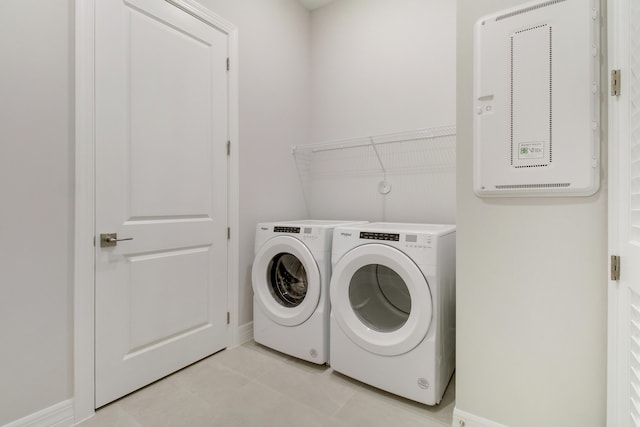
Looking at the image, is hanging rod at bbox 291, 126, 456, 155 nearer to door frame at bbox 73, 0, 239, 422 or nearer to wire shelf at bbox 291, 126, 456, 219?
wire shelf at bbox 291, 126, 456, 219

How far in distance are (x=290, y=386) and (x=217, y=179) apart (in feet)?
4.43

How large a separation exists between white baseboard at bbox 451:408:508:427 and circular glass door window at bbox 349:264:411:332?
463mm

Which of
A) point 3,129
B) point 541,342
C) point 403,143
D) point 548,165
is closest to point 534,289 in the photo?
point 541,342

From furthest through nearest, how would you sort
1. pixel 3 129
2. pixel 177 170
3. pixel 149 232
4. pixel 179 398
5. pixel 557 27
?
1. pixel 177 170
2. pixel 149 232
3. pixel 179 398
4. pixel 3 129
5. pixel 557 27

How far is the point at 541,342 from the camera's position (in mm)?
1177

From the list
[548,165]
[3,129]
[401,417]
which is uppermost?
[3,129]

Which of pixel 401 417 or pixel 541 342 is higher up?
pixel 541 342

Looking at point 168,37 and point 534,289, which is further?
point 168,37

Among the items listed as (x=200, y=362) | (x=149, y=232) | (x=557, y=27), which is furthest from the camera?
(x=200, y=362)

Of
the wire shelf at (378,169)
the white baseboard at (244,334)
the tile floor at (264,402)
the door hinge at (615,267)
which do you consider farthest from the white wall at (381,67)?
the tile floor at (264,402)

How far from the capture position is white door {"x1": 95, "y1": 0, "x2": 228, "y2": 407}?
1521mm

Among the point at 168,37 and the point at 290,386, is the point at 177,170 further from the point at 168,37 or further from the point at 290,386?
the point at 290,386

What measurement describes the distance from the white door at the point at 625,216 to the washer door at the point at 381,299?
65 cm

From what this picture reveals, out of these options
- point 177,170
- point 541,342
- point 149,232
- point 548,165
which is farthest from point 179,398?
point 548,165
